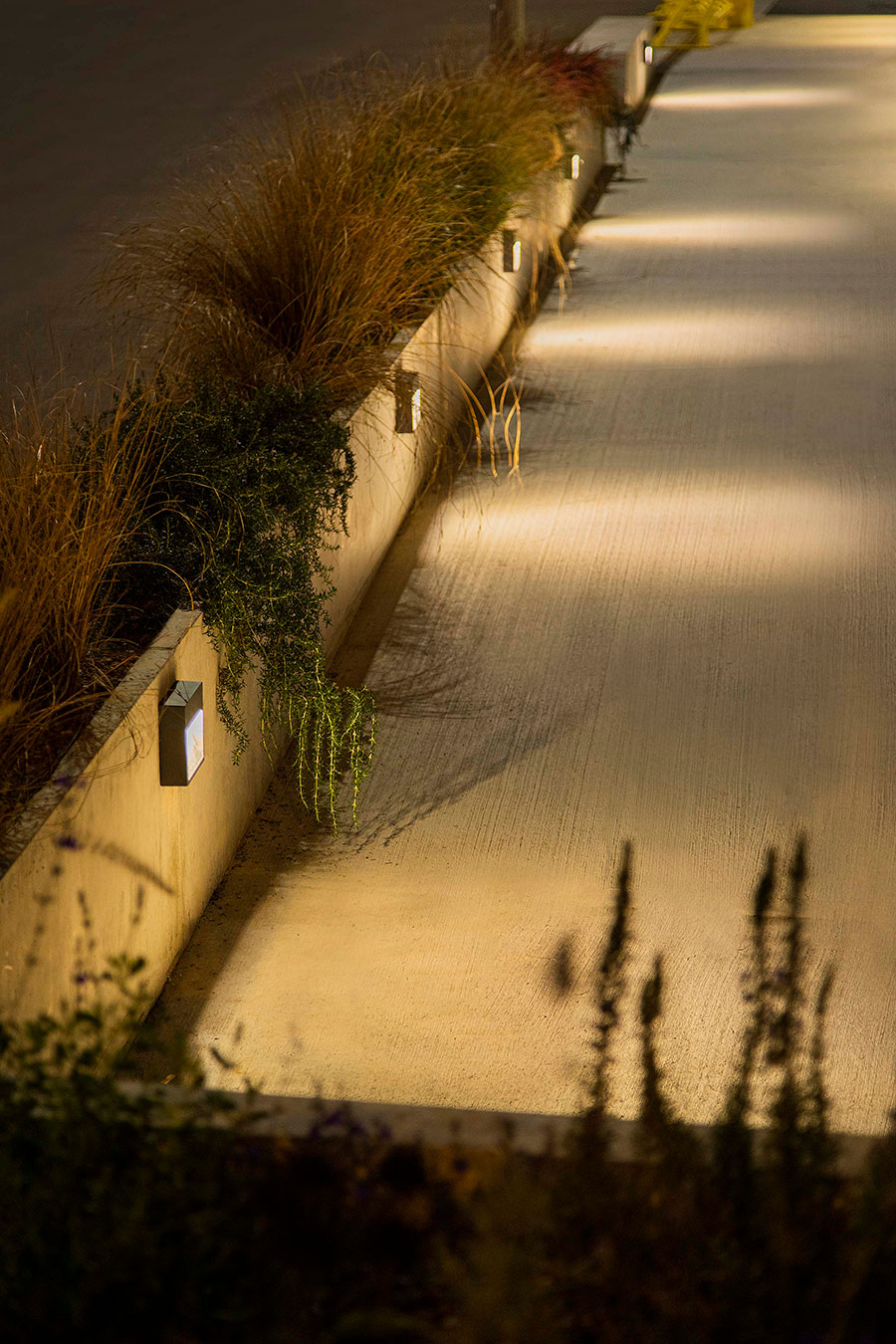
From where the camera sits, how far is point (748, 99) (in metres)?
13.5

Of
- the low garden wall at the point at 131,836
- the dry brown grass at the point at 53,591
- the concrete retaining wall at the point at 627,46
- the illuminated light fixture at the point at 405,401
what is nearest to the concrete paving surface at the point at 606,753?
the low garden wall at the point at 131,836

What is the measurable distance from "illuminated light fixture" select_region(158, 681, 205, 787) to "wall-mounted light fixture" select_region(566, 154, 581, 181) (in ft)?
20.3

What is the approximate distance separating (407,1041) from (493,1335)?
5.42ft

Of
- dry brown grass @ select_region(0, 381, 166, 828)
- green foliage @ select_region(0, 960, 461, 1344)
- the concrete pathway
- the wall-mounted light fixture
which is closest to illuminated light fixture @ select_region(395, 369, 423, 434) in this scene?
the concrete pathway

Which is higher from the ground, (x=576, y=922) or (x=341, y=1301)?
(x=341, y=1301)

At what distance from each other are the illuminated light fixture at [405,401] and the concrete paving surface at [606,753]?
0.40 meters

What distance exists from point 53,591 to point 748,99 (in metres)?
12.1

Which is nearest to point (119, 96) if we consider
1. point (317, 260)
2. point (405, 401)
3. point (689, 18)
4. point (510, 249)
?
point (510, 249)

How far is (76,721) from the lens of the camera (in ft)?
8.91

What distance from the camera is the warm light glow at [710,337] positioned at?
6727 millimetres

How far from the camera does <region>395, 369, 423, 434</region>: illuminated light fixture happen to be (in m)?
4.51

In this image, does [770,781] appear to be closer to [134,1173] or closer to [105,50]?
[134,1173]

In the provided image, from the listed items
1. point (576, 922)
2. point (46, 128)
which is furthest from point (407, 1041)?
point (46, 128)

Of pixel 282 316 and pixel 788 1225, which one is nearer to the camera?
pixel 788 1225
